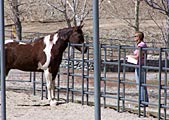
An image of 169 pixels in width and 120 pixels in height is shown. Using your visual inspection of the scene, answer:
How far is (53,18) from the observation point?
178ft

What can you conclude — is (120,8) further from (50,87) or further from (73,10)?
(50,87)

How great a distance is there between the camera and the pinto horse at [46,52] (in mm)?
14281

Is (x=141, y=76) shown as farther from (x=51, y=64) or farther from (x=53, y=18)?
(x=53, y=18)

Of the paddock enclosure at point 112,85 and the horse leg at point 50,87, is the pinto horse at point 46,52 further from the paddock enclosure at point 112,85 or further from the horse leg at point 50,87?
the paddock enclosure at point 112,85

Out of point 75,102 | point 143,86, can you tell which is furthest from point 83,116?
point 75,102

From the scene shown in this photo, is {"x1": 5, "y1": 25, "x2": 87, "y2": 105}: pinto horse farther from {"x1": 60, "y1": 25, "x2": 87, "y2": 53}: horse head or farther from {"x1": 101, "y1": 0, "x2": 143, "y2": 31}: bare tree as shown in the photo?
{"x1": 101, "y1": 0, "x2": 143, "y2": 31}: bare tree

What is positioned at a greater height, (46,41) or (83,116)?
(46,41)

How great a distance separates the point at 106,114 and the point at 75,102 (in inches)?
83.0

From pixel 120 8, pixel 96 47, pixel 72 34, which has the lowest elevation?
pixel 96 47

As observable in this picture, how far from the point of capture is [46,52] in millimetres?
14289

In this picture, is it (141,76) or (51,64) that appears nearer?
(141,76)

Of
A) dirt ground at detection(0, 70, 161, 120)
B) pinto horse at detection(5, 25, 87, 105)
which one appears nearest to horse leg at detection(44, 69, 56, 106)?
pinto horse at detection(5, 25, 87, 105)

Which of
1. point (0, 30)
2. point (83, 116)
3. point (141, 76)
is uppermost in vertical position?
point (0, 30)

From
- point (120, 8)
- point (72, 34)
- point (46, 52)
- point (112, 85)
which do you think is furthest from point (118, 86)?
point (120, 8)
